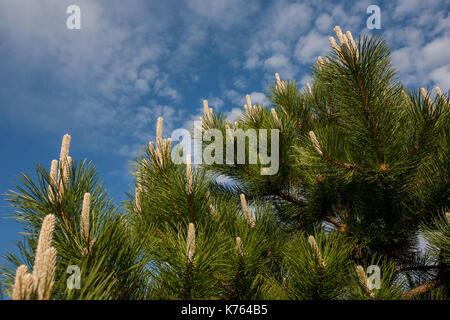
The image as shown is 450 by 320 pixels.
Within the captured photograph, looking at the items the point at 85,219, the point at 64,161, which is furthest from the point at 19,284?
the point at 64,161

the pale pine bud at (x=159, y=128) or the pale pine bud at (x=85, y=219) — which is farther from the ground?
the pale pine bud at (x=159, y=128)

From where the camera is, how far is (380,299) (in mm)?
1715

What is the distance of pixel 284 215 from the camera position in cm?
368

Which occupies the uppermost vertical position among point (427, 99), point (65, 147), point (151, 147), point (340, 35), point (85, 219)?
point (340, 35)

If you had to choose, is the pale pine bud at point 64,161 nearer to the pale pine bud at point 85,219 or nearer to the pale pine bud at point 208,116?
the pale pine bud at point 85,219

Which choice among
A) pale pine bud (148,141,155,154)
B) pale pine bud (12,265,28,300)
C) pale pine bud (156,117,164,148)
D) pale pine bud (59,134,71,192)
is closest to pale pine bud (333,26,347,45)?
pale pine bud (156,117,164,148)

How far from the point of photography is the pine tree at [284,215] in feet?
4.89

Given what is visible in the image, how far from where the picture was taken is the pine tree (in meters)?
1.49

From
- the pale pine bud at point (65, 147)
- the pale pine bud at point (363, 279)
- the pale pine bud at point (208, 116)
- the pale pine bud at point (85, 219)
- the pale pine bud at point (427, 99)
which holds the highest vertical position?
the pale pine bud at point (208, 116)

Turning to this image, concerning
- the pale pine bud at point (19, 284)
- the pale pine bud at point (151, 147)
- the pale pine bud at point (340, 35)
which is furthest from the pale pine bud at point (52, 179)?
the pale pine bud at point (340, 35)

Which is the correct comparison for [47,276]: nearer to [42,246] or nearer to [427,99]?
[42,246]

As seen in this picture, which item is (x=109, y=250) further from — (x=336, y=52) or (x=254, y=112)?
(x=254, y=112)

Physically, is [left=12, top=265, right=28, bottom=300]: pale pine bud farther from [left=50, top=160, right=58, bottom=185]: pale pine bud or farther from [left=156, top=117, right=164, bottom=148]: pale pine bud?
[left=156, top=117, right=164, bottom=148]: pale pine bud
